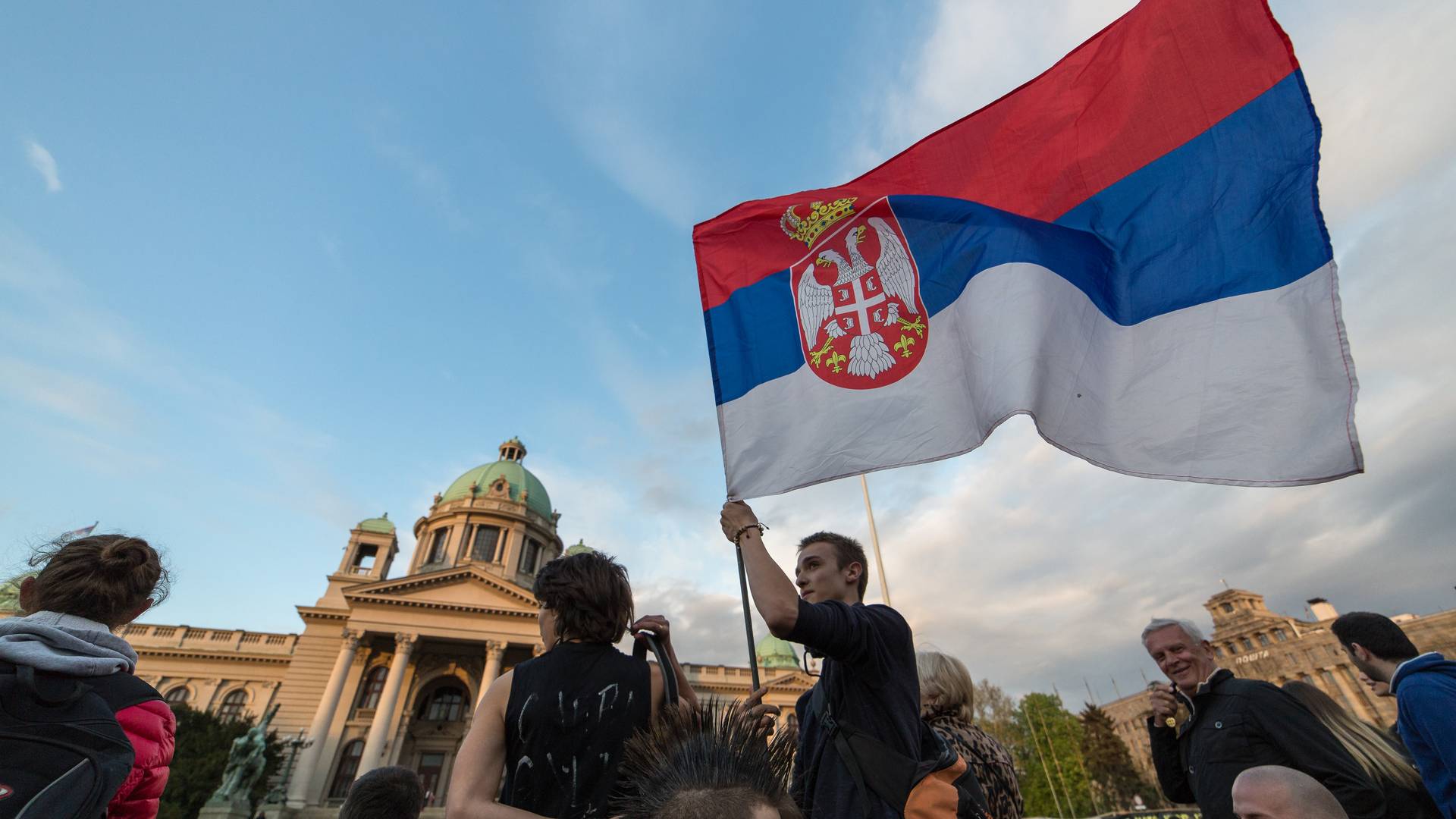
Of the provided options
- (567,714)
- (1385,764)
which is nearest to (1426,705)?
(1385,764)

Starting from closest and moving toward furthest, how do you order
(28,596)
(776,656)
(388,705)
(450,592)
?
(28,596) → (388,705) → (450,592) → (776,656)

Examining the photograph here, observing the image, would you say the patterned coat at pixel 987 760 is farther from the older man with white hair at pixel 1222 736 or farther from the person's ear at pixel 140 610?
the person's ear at pixel 140 610

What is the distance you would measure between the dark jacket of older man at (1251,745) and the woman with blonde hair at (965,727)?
0.89 metres

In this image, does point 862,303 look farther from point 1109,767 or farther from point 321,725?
point 1109,767

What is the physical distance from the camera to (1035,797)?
159 ft

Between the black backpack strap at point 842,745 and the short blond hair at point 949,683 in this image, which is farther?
the short blond hair at point 949,683

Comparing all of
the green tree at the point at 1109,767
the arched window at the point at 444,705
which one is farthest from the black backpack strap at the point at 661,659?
the green tree at the point at 1109,767

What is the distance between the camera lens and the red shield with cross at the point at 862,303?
11.3 ft

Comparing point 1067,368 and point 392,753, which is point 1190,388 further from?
point 392,753

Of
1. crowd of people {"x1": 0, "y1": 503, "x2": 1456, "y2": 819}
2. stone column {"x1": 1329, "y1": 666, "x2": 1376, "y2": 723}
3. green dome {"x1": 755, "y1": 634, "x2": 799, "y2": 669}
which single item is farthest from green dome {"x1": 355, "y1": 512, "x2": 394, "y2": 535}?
stone column {"x1": 1329, "y1": 666, "x2": 1376, "y2": 723}

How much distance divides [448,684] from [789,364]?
3607cm

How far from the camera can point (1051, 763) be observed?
5150 cm

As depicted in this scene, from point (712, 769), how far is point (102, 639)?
2051 millimetres

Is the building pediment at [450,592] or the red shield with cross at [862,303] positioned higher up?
the building pediment at [450,592]
